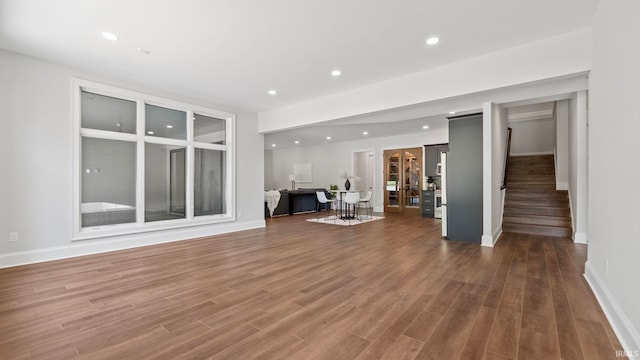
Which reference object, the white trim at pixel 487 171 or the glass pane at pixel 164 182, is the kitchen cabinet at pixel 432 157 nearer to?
the white trim at pixel 487 171

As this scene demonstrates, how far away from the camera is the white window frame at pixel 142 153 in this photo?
14.6 feet

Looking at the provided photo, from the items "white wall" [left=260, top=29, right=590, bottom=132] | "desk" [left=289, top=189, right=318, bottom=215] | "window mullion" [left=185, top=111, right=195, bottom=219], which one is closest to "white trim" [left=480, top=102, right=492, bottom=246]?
"white wall" [left=260, top=29, right=590, bottom=132]

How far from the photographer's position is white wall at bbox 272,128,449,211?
31.8 feet

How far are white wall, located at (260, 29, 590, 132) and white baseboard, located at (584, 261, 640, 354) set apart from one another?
2492 millimetres

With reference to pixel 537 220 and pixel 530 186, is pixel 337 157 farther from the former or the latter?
pixel 537 220

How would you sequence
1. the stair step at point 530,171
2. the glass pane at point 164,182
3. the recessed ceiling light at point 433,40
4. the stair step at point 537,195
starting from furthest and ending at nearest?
the stair step at point 530,171
the stair step at point 537,195
the glass pane at point 164,182
the recessed ceiling light at point 433,40

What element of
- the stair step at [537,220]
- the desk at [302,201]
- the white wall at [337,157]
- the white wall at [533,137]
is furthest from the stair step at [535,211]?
the desk at [302,201]

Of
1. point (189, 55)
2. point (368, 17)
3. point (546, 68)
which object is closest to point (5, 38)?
point (189, 55)

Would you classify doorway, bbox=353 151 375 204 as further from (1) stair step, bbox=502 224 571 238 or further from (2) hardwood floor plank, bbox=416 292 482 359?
(2) hardwood floor plank, bbox=416 292 482 359

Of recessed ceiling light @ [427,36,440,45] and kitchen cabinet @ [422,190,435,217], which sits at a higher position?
recessed ceiling light @ [427,36,440,45]

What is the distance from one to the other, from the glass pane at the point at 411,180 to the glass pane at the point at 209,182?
21.0ft

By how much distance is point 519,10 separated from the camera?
2924mm

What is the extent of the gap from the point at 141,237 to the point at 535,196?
358 inches

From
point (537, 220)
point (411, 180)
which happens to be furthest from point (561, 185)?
point (411, 180)
